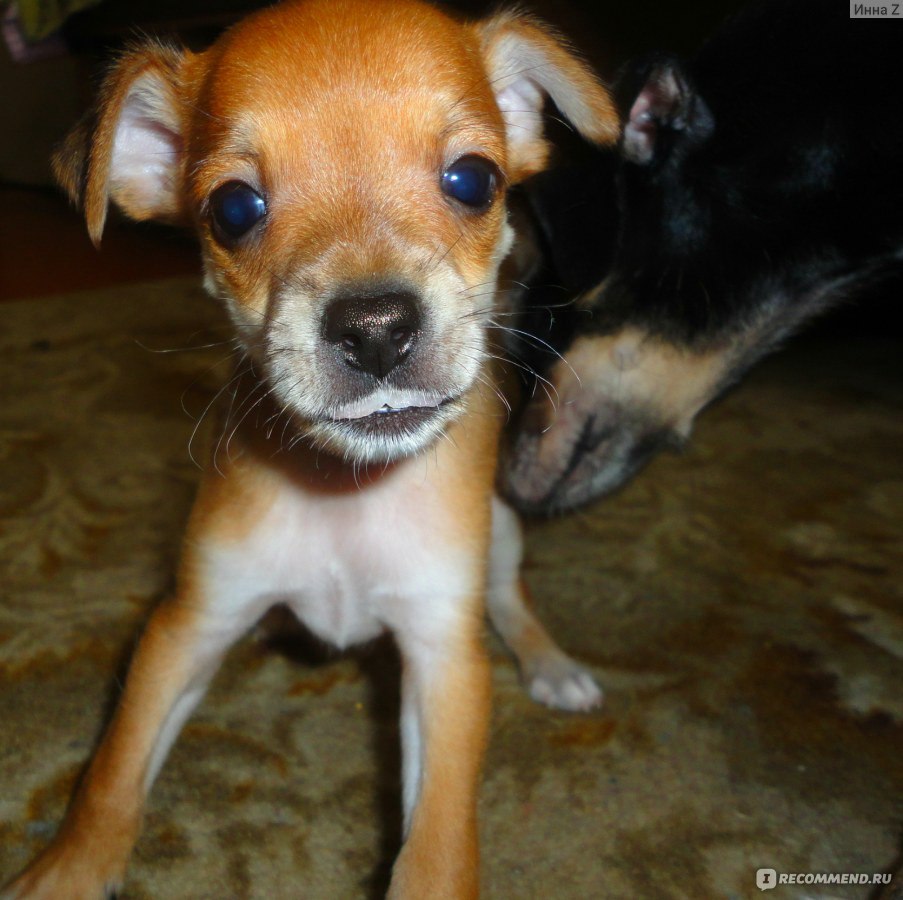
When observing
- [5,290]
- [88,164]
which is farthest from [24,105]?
[88,164]

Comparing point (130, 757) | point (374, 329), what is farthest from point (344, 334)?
point (130, 757)

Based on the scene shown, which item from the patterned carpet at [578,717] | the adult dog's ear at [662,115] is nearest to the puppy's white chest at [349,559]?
the patterned carpet at [578,717]

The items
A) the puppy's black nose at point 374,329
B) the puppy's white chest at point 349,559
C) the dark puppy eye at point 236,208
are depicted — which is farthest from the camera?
the puppy's white chest at point 349,559

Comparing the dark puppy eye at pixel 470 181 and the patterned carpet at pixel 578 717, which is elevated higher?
the dark puppy eye at pixel 470 181

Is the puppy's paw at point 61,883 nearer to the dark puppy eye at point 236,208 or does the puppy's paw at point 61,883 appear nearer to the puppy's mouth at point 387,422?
the puppy's mouth at point 387,422

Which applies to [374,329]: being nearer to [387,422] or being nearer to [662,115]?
[387,422]

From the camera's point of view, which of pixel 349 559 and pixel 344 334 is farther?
pixel 349 559

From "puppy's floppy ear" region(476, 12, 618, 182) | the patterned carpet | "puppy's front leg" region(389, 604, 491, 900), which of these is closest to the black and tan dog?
"puppy's floppy ear" region(476, 12, 618, 182)
